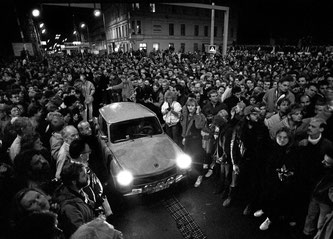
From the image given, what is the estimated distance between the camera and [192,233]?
3930mm

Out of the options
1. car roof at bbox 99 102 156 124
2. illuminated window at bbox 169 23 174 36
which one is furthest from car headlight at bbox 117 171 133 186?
illuminated window at bbox 169 23 174 36

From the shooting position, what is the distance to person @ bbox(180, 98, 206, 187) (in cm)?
558

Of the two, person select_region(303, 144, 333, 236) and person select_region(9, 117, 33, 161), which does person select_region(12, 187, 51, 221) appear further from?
person select_region(303, 144, 333, 236)

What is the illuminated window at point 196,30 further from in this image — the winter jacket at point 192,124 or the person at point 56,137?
the person at point 56,137

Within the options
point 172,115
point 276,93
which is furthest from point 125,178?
point 276,93

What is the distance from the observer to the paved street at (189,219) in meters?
3.89

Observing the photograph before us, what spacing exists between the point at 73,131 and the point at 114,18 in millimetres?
54391

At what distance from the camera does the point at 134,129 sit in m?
5.45

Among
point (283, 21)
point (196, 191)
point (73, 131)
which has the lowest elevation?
point (196, 191)

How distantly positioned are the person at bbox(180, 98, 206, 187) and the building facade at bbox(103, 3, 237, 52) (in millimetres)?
36605

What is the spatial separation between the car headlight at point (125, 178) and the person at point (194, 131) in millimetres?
1865

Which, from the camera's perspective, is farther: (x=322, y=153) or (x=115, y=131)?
(x=115, y=131)

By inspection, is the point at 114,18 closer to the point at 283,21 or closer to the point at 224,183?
the point at 283,21

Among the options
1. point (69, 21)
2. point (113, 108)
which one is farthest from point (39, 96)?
point (69, 21)
